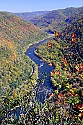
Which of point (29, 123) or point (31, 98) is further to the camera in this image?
point (31, 98)

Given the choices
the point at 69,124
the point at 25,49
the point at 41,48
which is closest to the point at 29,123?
the point at 69,124

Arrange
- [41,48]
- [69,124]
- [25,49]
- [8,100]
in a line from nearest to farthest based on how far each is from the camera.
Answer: [69,124], [8,100], [41,48], [25,49]

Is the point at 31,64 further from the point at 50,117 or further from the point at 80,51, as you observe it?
the point at 50,117

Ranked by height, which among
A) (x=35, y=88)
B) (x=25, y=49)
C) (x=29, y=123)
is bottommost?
(x=25, y=49)

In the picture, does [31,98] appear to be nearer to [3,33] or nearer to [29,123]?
[29,123]

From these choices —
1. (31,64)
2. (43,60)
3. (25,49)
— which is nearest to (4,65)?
(31,64)

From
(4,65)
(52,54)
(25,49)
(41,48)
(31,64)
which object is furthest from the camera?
(25,49)

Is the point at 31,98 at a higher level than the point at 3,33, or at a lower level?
higher

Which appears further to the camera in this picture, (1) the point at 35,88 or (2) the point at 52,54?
(2) the point at 52,54

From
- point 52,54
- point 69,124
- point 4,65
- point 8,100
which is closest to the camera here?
point 69,124
